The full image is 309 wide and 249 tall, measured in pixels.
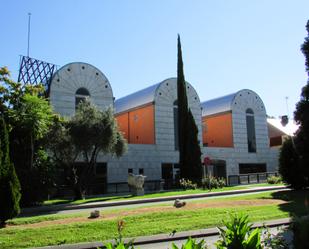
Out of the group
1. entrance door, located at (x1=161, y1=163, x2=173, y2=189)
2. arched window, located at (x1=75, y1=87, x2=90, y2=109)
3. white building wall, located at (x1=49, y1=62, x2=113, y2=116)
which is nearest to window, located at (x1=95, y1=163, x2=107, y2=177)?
white building wall, located at (x1=49, y1=62, x2=113, y2=116)

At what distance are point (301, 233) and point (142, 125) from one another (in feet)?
123

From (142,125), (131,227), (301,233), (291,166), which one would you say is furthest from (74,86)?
(301,233)

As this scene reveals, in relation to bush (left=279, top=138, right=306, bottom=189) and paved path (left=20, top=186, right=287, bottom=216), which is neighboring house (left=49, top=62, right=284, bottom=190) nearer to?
paved path (left=20, top=186, right=287, bottom=216)

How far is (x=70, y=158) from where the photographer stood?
27906mm

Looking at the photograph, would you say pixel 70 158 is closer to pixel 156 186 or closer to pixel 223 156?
pixel 156 186

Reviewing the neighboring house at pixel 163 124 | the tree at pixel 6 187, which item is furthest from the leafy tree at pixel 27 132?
the neighboring house at pixel 163 124

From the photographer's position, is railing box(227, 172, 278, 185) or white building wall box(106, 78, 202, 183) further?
railing box(227, 172, 278, 185)

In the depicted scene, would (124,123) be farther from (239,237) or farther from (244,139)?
(239,237)

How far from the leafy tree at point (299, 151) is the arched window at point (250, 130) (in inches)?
883

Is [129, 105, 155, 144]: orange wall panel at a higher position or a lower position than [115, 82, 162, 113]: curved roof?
lower

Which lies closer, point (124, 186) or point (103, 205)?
Answer: point (103, 205)

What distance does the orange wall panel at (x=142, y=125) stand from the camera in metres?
40.8

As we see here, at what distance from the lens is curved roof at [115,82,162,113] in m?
41.7

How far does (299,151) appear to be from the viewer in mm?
23891
